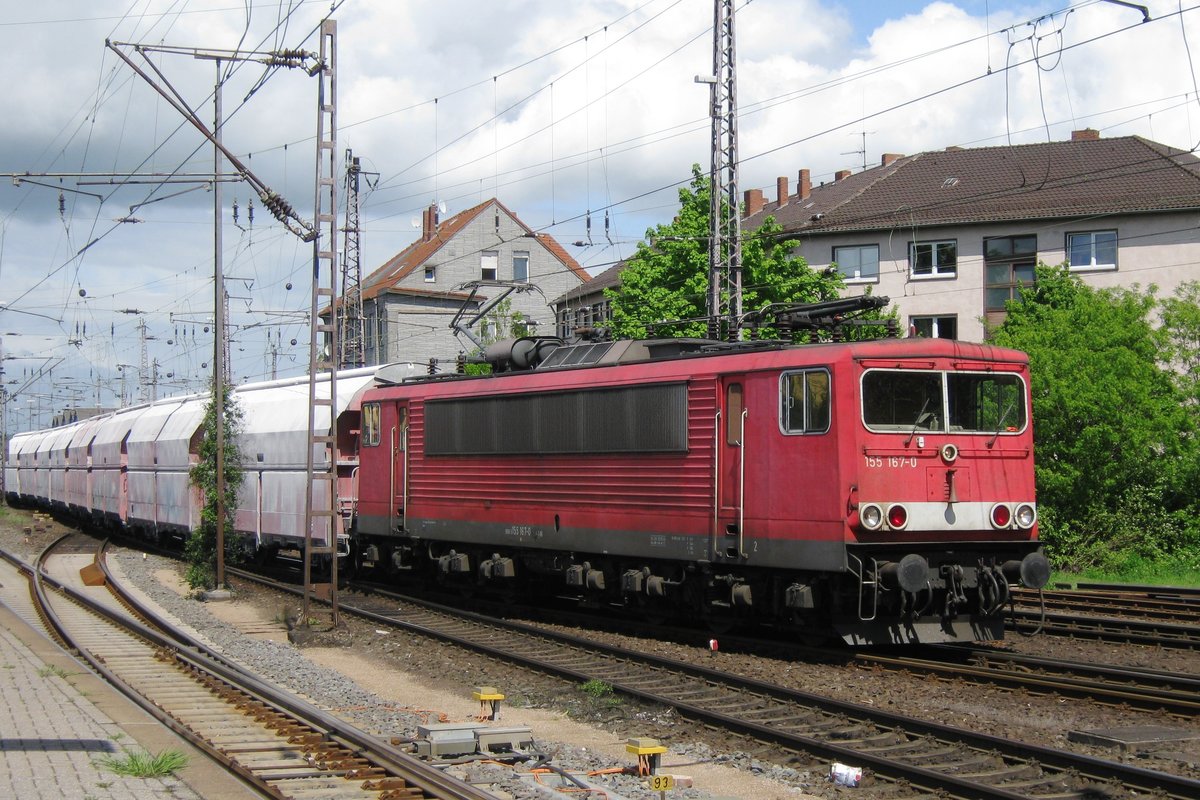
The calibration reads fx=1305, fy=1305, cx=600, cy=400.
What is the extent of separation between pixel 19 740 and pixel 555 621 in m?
9.47

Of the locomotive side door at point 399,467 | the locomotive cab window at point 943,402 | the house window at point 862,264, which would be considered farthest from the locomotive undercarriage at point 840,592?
the house window at point 862,264

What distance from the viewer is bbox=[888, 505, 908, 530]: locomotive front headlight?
1323cm

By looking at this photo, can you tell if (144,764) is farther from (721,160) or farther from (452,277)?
(452,277)

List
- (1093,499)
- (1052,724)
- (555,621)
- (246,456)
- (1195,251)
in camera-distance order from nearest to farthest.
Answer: (1052,724), (555,621), (1093,499), (246,456), (1195,251)

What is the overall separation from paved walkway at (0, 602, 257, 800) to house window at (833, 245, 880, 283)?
119 feet

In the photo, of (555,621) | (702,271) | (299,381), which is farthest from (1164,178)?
(555,621)

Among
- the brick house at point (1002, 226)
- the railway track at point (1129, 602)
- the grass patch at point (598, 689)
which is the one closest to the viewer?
the grass patch at point (598, 689)

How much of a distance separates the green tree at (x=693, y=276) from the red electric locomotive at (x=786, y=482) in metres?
16.1

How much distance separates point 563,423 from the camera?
56.9 feet

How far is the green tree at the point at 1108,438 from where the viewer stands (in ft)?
83.4

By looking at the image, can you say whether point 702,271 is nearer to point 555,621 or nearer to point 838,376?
point 555,621

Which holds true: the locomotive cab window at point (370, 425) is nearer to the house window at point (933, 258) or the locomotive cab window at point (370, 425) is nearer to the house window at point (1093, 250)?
the house window at point (933, 258)

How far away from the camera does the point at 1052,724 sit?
10594 millimetres

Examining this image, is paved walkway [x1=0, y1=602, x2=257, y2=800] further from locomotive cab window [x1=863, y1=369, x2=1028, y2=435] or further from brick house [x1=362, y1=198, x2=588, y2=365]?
brick house [x1=362, y1=198, x2=588, y2=365]
